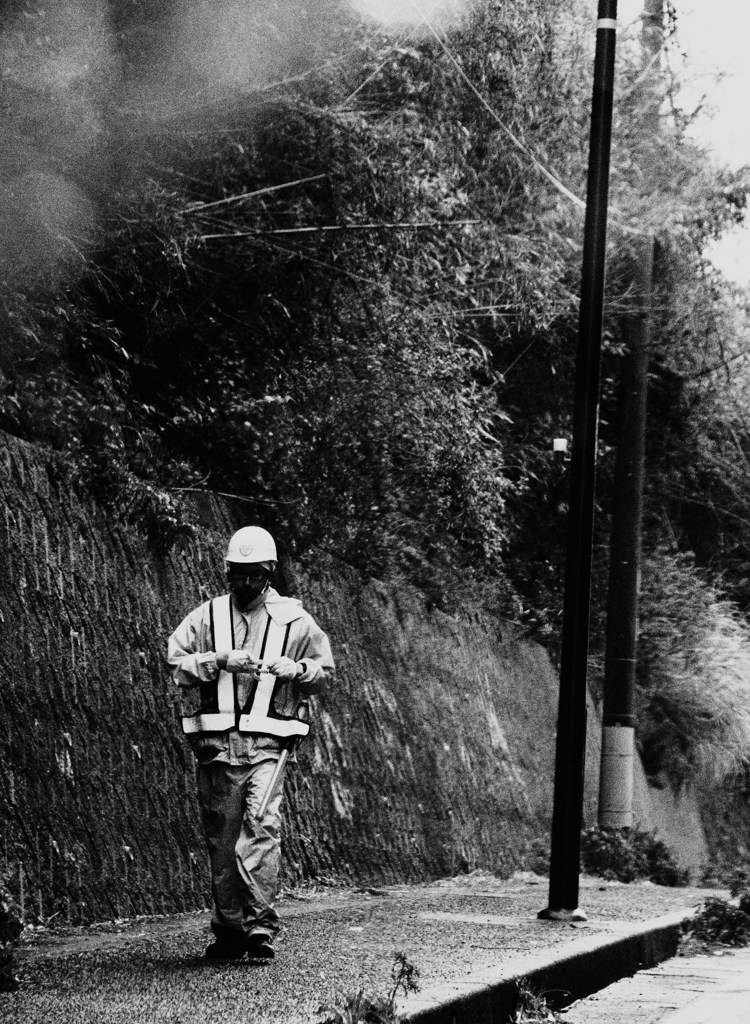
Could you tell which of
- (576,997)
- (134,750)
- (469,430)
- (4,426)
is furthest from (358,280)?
(576,997)

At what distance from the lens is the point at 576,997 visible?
786 cm

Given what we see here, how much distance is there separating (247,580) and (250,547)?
0.15 m

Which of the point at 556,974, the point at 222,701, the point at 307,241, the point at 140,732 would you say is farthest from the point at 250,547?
the point at 307,241

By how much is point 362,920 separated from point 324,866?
267cm

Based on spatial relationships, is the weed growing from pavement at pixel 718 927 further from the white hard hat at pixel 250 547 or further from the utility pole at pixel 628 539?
the utility pole at pixel 628 539

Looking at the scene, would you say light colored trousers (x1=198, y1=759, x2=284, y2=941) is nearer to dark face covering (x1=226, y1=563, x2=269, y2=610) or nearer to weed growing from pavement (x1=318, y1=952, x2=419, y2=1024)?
dark face covering (x1=226, y1=563, x2=269, y2=610)

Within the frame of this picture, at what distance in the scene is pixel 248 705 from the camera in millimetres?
7250

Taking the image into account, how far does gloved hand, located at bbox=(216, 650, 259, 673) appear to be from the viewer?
7145 mm

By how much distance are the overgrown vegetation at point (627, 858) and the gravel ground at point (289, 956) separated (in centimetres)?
363

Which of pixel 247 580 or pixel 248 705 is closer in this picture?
pixel 248 705

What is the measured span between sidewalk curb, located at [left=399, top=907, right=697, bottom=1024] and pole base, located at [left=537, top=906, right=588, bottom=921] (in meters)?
0.36

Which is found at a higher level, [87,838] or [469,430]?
[469,430]

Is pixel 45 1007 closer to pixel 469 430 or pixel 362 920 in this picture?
pixel 362 920

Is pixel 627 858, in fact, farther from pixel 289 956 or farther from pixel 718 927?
pixel 289 956
